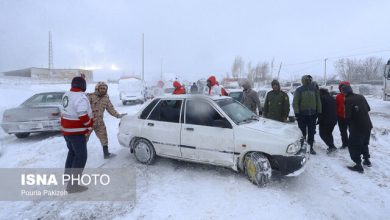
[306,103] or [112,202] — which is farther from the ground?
[306,103]

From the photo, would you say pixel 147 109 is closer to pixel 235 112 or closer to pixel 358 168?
pixel 235 112

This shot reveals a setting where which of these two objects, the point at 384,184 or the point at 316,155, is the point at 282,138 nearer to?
Result: the point at 384,184

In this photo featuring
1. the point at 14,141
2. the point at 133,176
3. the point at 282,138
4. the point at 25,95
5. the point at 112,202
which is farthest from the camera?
the point at 25,95

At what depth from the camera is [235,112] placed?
193 inches

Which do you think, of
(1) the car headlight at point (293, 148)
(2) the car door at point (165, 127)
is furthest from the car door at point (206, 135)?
(1) the car headlight at point (293, 148)

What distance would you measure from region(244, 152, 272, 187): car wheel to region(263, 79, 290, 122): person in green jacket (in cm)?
225

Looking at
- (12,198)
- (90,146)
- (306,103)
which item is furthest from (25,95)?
(306,103)

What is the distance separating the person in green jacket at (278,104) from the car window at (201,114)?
87.3 inches

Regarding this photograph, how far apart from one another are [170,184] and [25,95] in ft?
61.3

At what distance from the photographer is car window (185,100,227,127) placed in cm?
461

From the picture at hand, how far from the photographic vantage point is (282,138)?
13.6ft

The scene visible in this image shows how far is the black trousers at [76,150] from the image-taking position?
4012 mm

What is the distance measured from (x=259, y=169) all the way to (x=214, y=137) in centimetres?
95

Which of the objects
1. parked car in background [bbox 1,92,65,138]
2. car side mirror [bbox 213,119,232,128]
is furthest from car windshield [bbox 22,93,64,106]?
car side mirror [bbox 213,119,232,128]
